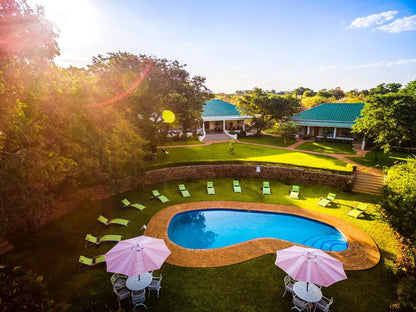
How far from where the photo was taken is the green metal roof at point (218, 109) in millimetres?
42938

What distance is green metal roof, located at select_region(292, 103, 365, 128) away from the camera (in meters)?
34.8

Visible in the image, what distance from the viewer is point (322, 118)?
37.4 metres

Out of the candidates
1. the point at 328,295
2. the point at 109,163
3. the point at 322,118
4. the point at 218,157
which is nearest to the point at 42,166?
the point at 109,163

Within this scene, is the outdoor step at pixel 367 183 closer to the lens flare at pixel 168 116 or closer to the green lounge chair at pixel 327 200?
the green lounge chair at pixel 327 200

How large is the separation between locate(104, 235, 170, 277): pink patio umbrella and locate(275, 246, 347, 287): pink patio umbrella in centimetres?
493

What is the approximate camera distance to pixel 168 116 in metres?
24.5

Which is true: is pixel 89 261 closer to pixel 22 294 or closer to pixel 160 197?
pixel 22 294

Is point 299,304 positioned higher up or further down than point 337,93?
further down

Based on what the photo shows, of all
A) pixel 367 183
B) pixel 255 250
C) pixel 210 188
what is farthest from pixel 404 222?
pixel 210 188

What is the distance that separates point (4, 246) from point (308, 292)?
15032mm

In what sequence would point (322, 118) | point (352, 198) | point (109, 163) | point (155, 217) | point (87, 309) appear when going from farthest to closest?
point (322, 118) < point (352, 198) < point (155, 217) < point (109, 163) < point (87, 309)

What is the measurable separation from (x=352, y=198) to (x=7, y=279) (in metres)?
21.8

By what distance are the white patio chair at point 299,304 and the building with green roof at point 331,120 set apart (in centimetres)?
3264

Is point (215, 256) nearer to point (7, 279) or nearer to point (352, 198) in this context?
point (7, 279)
